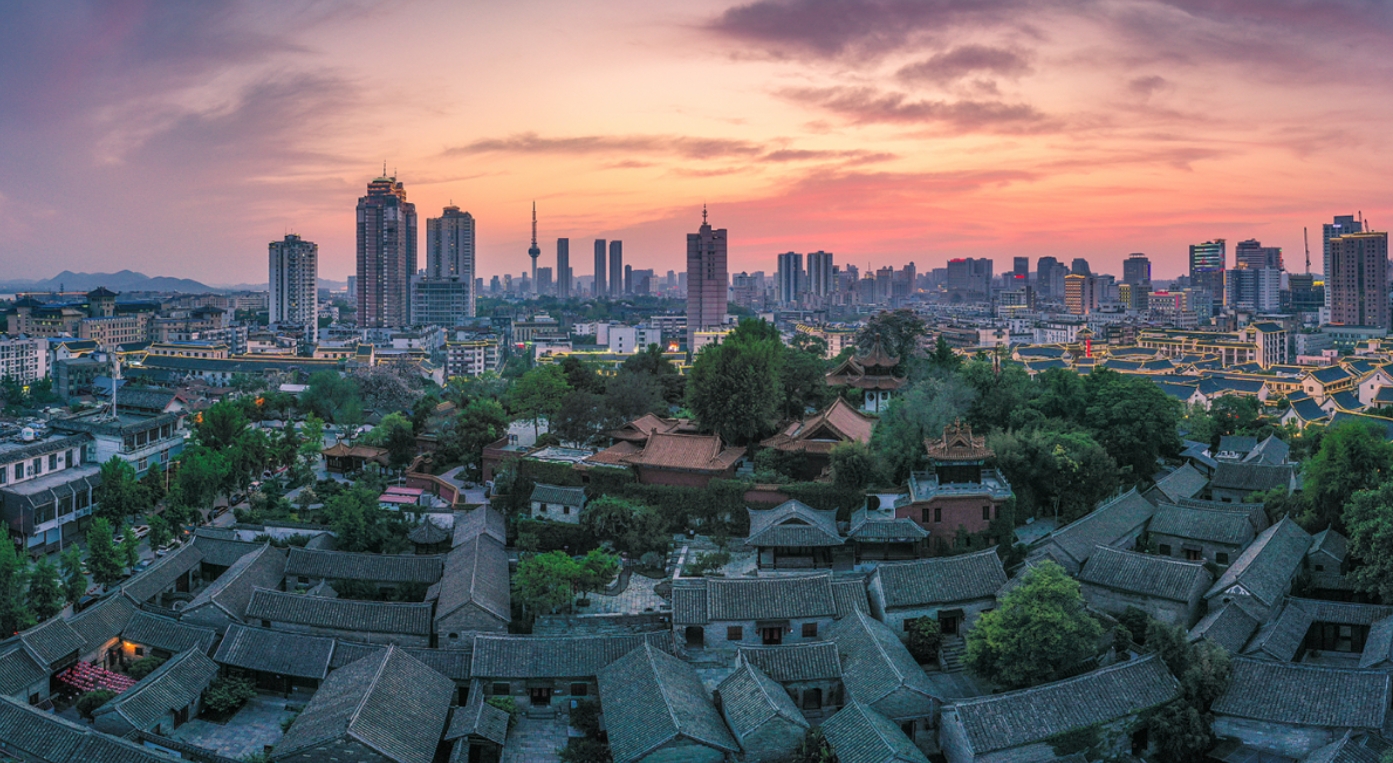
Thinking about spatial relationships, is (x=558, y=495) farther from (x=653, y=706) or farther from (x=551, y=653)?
(x=653, y=706)

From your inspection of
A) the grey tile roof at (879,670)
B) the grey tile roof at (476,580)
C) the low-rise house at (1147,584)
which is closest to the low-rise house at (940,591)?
the grey tile roof at (879,670)

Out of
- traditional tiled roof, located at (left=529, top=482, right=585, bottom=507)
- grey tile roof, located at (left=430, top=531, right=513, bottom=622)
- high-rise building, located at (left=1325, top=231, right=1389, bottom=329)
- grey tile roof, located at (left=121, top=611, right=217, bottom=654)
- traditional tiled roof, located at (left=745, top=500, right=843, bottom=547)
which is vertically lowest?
grey tile roof, located at (left=121, top=611, right=217, bottom=654)

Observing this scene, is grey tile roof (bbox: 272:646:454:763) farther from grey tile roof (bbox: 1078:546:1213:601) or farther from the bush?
grey tile roof (bbox: 1078:546:1213:601)

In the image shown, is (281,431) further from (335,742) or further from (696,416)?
(335,742)

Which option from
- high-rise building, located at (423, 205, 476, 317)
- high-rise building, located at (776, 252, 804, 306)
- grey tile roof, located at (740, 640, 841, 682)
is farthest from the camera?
high-rise building, located at (776, 252, 804, 306)

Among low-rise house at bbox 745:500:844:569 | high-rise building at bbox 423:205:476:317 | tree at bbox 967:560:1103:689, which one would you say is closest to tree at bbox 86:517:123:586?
low-rise house at bbox 745:500:844:569

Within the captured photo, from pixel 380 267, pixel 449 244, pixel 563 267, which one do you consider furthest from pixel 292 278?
pixel 563 267

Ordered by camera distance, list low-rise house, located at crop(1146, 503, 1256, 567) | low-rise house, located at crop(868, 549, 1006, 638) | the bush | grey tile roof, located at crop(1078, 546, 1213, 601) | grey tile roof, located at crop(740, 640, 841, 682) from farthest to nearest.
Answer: low-rise house, located at crop(1146, 503, 1256, 567), low-rise house, located at crop(868, 549, 1006, 638), grey tile roof, located at crop(1078, 546, 1213, 601), the bush, grey tile roof, located at crop(740, 640, 841, 682)

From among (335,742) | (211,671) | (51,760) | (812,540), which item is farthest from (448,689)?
(812,540)
